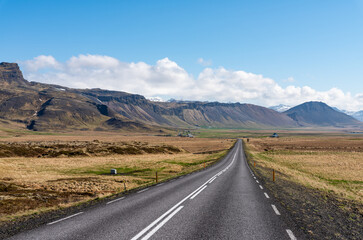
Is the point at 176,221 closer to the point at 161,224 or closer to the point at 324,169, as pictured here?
the point at 161,224

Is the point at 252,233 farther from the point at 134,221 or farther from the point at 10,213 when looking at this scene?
the point at 10,213

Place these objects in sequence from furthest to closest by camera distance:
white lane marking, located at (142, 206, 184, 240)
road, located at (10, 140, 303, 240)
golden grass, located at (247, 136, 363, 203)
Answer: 1. golden grass, located at (247, 136, 363, 203)
2. road, located at (10, 140, 303, 240)
3. white lane marking, located at (142, 206, 184, 240)

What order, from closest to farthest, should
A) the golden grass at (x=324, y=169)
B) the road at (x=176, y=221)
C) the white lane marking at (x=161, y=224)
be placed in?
the white lane marking at (x=161, y=224) → the road at (x=176, y=221) → the golden grass at (x=324, y=169)

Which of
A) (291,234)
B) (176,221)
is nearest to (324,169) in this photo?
(291,234)

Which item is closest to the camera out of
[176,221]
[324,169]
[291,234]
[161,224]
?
[291,234]

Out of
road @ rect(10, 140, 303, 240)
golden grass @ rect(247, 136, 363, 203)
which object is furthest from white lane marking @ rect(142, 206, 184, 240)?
golden grass @ rect(247, 136, 363, 203)

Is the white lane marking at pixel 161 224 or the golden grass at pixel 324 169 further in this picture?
the golden grass at pixel 324 169

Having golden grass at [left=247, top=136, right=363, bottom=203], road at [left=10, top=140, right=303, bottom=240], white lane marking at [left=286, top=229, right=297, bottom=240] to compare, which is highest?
white lane marking at [left=286, top=229, right=297, bottom=240]

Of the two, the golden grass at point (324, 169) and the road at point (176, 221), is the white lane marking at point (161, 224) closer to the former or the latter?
the road at point (176, 221)

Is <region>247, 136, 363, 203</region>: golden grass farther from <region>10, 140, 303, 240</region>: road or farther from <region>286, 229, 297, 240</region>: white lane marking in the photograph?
<region>286, 229, 297, 240</region>: white lane marking

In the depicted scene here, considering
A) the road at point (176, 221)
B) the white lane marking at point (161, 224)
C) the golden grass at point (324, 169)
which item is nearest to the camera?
the white lane marking at point (161, 224)

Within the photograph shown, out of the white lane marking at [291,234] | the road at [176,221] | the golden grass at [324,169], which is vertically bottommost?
the golden grass at [324,169]

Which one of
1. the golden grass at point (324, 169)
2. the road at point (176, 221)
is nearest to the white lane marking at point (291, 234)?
the road at point (176, 221)

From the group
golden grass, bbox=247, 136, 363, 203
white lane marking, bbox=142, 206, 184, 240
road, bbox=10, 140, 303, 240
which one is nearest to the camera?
white lane marking, bbox=142, 206, 184, 240
